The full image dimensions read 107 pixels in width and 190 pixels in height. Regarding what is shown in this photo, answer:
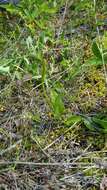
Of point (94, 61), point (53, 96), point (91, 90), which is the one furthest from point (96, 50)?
point (53, 96)

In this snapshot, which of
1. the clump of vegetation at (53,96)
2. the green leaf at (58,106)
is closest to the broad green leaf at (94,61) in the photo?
the clump of vegetation at (53,96)

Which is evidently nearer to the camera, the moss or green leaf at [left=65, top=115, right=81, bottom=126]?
green leaf at [left=65, top=115, right=81, bottom=126]

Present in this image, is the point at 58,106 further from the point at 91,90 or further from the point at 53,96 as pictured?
the point at 91,90

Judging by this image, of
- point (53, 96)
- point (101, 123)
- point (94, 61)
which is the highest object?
point (94, 61)

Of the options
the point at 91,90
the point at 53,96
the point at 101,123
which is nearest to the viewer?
the point at 101,123

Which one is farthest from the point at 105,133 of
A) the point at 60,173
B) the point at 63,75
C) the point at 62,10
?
the point at 62,10

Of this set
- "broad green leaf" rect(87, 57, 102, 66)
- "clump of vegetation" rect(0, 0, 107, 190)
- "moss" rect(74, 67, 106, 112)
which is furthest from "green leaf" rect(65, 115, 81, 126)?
"broad green leaf" rect(87, 57, 102, 66)

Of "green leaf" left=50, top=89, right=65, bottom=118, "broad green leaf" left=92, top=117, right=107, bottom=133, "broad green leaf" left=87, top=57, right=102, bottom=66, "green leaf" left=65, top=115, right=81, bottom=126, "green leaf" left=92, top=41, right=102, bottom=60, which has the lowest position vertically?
"broad green leaf" left=92, top=117, right=107, bottom=133

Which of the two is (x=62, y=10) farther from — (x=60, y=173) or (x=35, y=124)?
(x=60, y=173)

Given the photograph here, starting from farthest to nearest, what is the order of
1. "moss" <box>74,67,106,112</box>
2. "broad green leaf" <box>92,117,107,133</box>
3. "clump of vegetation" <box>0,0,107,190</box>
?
"moss" <box>74,67,106,112</box> < "broad green leaf" <box>92,117,107,133</box> < "clump of vegetation" <box>0,0,107,190</box>

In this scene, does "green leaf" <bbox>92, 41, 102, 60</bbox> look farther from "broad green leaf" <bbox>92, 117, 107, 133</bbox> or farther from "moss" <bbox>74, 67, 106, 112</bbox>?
"broad green leaf" <bbox>92, 117, 107, 133</bbox>

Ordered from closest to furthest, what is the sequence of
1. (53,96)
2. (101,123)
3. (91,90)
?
(101,123) → (53,96) → (91,90)
